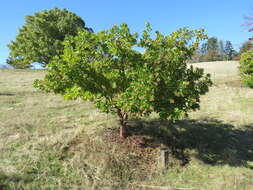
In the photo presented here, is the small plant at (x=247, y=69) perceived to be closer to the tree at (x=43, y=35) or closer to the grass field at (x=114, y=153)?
the grass field at (x=114, y=153)

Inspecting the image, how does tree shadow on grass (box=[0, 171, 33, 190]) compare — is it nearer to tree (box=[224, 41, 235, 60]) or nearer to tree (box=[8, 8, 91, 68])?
tree (box=[8, 8, 91, 68])

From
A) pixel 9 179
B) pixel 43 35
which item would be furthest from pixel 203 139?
pixel 43 35

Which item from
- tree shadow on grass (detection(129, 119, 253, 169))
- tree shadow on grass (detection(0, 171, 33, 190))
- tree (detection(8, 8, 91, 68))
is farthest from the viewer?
tree (detection(8, 8, 91, 68))

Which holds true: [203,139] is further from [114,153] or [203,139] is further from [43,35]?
[43,35]

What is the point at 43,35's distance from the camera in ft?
68.4

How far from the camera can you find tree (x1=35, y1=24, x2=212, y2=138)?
5.33m

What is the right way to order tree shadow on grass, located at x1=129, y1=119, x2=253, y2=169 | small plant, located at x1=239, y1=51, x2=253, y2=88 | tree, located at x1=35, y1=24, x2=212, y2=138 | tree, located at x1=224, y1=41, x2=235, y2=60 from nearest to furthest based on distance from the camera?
tree, located at x1=35, y1=24, x2=212, y2=138 < tree shadow on grass, located at x1=129, y1=119, x2=253, y2=169 < small plant, located at x1=239, y1=51, x2=253, y2=88 < tree, located at x1=224, y1=41, x2=235, y2=60

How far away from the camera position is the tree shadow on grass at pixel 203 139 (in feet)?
24.2

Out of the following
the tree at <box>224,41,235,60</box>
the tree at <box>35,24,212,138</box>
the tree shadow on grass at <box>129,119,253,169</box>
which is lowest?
the tree shadow on grass at <box>129,119,253,169</box>

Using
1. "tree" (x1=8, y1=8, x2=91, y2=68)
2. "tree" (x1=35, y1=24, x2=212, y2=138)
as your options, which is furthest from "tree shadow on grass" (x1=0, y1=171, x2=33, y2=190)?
"tree" (x1=8, y1=8, x2=91, y2=68)

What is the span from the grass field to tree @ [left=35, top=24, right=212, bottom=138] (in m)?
1.91

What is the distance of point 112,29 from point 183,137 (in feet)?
18.8

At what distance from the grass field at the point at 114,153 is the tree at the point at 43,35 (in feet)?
35.2

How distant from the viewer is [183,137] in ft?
27.9
